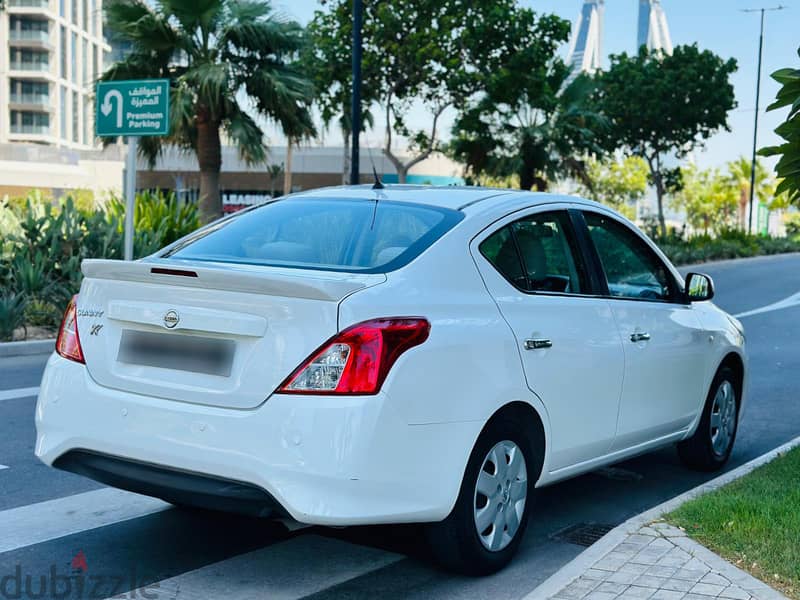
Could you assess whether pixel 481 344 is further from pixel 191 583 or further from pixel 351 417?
pixel 191 583

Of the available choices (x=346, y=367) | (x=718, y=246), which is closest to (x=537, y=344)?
(x=346, y=367)

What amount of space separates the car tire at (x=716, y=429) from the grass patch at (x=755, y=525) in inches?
26.6

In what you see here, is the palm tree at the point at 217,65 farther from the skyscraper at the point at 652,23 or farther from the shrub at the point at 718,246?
the skyscraper at the point at 652,23

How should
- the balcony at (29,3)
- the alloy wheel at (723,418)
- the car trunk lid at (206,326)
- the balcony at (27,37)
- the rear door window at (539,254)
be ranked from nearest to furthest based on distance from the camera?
the car trunk lid at (206,326)
the rear door window at (539,254)
the alloy wheel at (723,418)
the balcony at (29,3)
the balcony at (27,37)

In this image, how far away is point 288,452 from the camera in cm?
388

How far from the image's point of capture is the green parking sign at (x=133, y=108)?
42.8ft

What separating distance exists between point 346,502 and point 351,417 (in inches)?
12.7

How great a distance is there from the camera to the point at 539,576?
468 centimetres

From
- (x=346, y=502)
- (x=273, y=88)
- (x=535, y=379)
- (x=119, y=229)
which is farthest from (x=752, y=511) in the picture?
(x=273, y=88)

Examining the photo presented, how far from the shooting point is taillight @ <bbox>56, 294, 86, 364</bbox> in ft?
14.8

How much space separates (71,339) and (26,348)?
24.6 ft

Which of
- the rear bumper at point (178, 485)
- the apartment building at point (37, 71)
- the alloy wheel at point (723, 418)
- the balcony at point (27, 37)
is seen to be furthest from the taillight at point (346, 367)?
the balcony at point (27, 37)

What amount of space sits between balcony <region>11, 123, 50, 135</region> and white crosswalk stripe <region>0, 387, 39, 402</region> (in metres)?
79.8

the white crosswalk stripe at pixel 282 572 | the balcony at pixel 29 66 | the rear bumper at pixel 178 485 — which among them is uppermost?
the balcony at pixel 29 66
